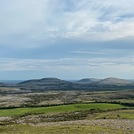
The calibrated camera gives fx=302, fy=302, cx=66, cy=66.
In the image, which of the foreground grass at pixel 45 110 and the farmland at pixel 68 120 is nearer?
the farmland at pixel 68 120

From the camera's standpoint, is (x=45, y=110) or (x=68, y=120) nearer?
(x=68, y=120)

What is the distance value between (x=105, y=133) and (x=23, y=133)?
1410cm

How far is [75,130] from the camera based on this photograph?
5466 centimetres

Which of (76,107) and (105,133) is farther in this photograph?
(76,107)

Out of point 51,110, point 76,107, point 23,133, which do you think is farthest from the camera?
point 76,107

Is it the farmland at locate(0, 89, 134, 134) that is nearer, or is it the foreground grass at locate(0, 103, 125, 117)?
the farmland at locate(0, 89, 134, 134)

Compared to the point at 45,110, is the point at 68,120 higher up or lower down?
lower down

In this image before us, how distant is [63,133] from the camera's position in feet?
168

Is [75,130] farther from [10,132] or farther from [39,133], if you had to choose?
[10,132]

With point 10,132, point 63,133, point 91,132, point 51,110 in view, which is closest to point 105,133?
point 91,132

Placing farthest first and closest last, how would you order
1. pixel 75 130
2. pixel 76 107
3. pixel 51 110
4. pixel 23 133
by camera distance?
pixel 76 107
pixel 51 110
pixel 75 130
pixel 23 133

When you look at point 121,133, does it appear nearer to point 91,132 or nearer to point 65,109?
point 91,132

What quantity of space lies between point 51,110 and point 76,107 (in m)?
13.2

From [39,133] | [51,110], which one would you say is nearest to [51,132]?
[39,133]
